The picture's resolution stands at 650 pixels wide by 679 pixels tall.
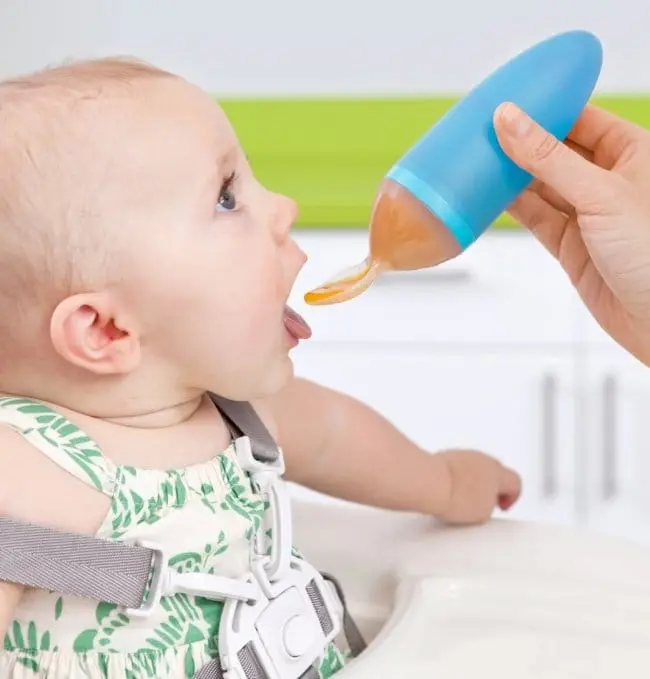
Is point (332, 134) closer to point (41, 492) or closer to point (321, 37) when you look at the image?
point (321, 37)

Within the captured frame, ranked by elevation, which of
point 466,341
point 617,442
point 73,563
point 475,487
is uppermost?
point 73,563

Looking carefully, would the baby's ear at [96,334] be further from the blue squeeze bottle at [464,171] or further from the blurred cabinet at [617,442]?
the blurred cabinet at [617,442]

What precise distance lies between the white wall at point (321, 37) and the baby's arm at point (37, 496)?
1.36m

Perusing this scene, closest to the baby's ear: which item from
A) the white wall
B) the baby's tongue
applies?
the baby's tongue

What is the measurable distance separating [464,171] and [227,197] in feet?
0.47

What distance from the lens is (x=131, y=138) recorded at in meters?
0.60

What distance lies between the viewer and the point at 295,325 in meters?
0.69

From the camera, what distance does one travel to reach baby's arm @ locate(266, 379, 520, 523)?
0.80m

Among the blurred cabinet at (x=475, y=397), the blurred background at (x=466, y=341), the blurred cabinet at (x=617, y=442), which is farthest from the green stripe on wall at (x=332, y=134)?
the blurred cabinet at (x=617, y=442)

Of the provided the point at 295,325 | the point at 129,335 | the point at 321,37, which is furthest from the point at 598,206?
the point at 321,37

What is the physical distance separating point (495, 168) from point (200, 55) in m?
1.30

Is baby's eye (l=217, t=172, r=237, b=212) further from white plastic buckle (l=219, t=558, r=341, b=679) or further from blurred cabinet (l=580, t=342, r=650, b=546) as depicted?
blurred cabinet (l=580, t=342, r=650, b=546)

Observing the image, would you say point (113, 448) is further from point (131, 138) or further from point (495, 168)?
point (495, 168)

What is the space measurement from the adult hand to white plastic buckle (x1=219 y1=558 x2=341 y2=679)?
0.95 ft
